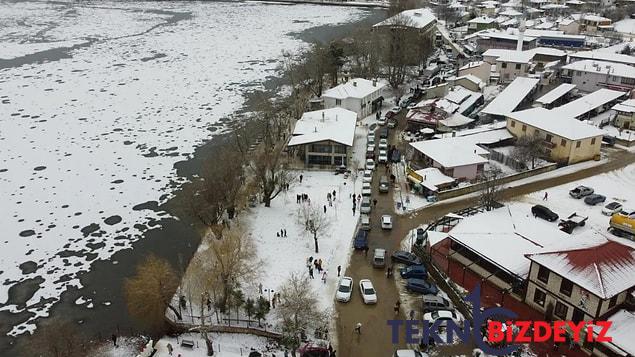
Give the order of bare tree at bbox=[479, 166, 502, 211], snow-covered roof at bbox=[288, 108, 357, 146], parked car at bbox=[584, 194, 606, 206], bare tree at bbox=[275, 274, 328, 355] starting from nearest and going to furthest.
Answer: bare tree at bbox=[275, 274, 328, 355], bare tree at bbox=[479, 166, 502, 211], parked car at bbox=[584, 194, 606, 206], snow-covered roof at bbox=[288, 108, 357, 146]

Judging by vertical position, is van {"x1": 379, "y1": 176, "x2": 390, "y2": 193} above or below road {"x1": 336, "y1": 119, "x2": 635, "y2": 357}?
above

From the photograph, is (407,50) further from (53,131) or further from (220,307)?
(220,307)

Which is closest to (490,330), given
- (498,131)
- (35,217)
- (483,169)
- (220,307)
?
(220,307)

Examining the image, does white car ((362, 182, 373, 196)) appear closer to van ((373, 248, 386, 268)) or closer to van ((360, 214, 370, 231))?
van ((360, 214, 370, 231))

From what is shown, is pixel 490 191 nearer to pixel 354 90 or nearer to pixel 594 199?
pixel 594 199

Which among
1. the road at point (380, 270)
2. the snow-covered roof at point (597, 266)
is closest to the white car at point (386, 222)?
the road at point (380, 270)

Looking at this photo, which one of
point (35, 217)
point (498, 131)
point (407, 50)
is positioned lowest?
point (35, 217)

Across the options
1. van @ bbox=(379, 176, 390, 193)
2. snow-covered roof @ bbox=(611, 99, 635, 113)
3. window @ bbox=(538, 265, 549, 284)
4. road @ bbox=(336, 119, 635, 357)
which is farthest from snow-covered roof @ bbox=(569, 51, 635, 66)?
window @ bbox=(538, 265, 549, 284)
